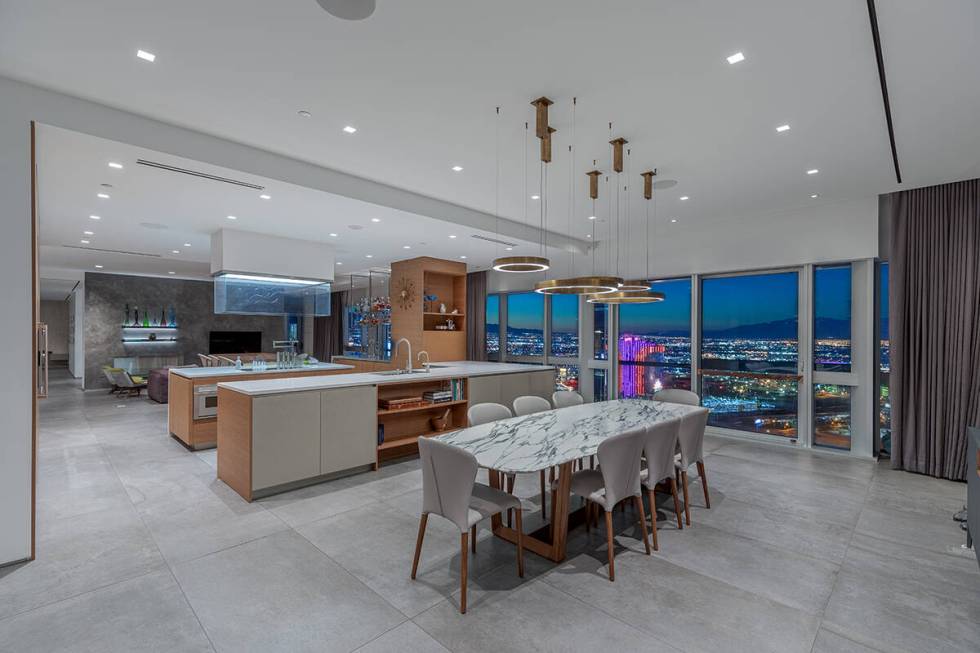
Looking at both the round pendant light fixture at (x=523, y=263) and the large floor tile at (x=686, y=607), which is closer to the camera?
the large floor tile at (x=686, y=607)

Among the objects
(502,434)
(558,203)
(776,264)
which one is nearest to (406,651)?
(502,434)

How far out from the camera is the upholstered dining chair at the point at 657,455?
288cm

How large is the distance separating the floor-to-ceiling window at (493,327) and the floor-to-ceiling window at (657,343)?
2.72m

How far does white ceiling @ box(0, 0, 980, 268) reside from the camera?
2156 mm

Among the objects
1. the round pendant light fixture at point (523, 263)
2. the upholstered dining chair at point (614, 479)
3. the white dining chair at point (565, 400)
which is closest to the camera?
the upholstered dining chair at point (614, 479)

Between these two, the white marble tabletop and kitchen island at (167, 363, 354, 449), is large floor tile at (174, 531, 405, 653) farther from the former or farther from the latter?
kitchen island at (167, 363, 354, 449)

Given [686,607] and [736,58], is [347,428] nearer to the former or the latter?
[686,607]

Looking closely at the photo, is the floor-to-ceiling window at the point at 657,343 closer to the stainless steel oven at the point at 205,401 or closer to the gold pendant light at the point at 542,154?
the gold pendant light at the point at 542,154

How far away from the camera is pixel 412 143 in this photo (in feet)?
11.7

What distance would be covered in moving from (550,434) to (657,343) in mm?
4612

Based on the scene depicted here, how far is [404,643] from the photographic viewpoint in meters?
1.98

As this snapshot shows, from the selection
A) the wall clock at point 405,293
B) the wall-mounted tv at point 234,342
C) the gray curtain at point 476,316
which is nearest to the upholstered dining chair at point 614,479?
the wall clock at point 405,293

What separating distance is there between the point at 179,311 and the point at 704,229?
41.2 feet

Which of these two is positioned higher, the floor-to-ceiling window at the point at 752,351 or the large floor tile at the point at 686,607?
the floor-to-ceiling window at the point at 752,351
